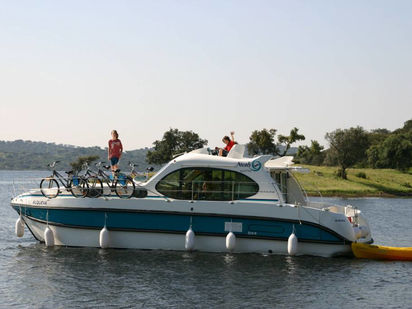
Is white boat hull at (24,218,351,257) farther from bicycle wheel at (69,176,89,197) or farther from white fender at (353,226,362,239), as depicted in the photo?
bicycle wheel at (69,176,89,197)

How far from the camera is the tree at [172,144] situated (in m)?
82.8

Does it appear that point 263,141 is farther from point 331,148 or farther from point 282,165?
point 282,165

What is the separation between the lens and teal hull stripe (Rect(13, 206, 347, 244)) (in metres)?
19.8

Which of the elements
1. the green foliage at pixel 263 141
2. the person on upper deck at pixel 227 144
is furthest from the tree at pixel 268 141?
the person on upper deck at pixel 227 144

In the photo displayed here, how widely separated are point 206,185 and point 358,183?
51372mm

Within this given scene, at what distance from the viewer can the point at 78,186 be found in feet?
70.1

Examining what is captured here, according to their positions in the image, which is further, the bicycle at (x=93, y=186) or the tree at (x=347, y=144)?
the tree at (x=347, y=144)

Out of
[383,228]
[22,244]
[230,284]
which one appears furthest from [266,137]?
[230,284]

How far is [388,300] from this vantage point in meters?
16.0

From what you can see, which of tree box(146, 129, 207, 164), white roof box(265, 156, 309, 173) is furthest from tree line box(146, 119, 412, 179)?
white roof box(265, 156, 309, 173)

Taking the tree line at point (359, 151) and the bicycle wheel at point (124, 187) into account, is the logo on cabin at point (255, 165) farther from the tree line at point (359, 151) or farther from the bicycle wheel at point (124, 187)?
the tree line at point (359, 151)

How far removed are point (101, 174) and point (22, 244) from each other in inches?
174

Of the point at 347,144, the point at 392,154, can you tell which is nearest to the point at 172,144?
the point at 347,144

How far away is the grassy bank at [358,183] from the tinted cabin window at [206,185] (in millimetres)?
40834
